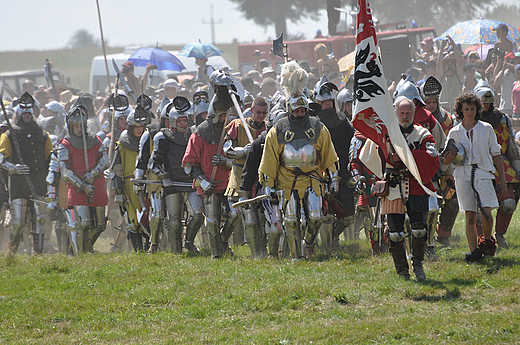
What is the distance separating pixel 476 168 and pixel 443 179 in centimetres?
132

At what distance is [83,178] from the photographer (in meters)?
10.1

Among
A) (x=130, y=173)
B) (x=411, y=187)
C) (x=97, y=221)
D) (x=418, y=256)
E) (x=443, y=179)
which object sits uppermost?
(x=411, y=187)

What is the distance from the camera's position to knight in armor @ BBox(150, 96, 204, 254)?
9.23 m

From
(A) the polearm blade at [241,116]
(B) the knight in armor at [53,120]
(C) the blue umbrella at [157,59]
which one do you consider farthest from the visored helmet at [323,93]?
(C) the blue umbrella at [157,59]

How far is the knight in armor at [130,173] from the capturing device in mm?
9992

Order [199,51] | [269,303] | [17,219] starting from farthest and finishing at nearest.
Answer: [199,51], [17,219], [269,303]

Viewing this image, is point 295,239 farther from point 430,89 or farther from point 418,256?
point 430,89

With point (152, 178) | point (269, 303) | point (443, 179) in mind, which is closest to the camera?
point (269, 303)

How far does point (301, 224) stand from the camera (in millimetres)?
7965

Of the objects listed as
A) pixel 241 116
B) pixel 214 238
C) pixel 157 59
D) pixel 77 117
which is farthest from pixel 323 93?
pixel 157 59

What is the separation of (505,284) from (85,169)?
262 inches

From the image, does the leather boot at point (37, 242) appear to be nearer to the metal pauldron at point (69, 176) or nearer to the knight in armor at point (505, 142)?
the metal pauldron at point (69, 176)

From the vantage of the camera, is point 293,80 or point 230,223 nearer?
point 293,80

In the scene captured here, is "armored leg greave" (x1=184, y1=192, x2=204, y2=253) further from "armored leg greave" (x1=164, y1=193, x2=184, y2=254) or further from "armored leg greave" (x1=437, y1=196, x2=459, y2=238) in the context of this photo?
"armored leg greave" (x1=437, y1=196, x2=459, y2=238)
